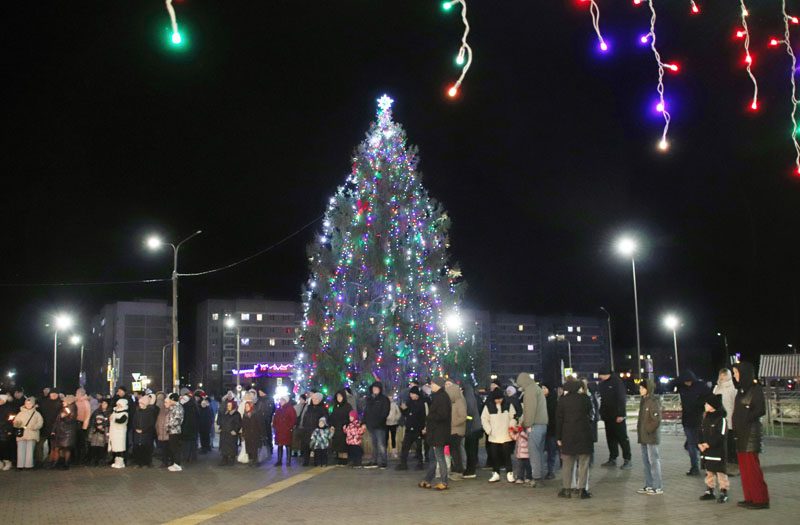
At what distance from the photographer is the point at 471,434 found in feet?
46.8

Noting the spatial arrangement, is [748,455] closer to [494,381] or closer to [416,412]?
[494,381]

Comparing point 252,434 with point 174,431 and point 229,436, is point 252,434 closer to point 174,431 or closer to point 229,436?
point 229,436

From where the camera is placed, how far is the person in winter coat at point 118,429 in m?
16.5

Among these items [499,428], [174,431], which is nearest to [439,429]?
[499,428]

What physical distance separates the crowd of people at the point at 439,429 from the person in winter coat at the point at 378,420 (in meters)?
0.03

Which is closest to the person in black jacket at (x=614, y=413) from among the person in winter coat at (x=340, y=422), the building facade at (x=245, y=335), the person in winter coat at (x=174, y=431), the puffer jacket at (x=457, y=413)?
the puffer jacket at (x=457, y=413)

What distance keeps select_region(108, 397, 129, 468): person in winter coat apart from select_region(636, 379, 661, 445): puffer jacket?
36.9ft

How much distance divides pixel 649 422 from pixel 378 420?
6.48 m

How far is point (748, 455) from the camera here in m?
9.65

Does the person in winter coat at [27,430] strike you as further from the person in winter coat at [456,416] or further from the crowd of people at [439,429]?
the person in winter coat at [456,416]

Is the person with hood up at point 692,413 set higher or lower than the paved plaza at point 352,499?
higher

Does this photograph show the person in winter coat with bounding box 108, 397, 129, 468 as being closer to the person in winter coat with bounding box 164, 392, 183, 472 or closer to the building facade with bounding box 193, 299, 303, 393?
the person in winter coat with bounding box 164, 392, 183, 472

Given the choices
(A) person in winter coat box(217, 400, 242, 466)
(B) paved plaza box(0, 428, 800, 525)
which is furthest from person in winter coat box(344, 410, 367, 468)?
(A) person in winter coat box(217, 400, 242, 466)

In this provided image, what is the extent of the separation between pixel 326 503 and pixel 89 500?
13.0 ft
